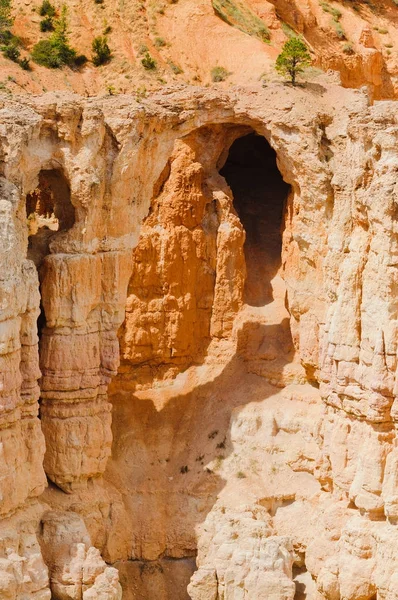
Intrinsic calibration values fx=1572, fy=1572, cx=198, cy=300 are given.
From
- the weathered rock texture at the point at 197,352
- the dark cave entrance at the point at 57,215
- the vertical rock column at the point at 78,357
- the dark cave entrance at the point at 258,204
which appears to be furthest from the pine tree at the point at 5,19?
the vertical rock column at the point at 78,357

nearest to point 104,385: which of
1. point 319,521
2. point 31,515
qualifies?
point 31,515

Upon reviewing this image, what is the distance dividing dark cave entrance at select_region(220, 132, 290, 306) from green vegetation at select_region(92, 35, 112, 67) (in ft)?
24.3

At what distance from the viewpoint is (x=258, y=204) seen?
50125mm

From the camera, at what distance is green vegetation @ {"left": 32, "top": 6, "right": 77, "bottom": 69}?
5522cm

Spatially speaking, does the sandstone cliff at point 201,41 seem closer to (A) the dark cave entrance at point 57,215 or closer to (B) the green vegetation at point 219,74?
(B) the green vegetation at point 219,74

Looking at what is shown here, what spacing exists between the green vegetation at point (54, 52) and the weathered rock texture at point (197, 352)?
8425 millimetres

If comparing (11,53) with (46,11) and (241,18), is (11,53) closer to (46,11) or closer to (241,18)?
(46,11)

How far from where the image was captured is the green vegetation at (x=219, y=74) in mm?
54125

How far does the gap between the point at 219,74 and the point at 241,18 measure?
488 centimetres

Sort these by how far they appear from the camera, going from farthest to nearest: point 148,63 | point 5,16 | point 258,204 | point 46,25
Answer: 1. point 46,25
2. point 5,16
3. point 148,63
4. point 258,204

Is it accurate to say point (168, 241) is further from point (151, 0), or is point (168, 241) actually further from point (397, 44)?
point (397, 44)

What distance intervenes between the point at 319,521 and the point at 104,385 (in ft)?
23.2

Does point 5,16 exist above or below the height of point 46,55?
above

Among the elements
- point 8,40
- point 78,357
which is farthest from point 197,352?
point 8,40
